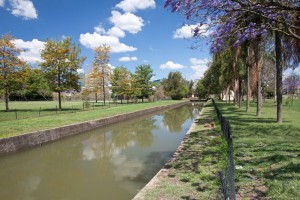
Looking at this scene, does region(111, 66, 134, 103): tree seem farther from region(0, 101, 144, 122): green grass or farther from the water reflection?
the water reflection

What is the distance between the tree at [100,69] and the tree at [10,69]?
48.2 feet

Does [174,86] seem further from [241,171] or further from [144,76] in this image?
[241,171]

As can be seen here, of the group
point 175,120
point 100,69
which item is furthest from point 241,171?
point 100,69

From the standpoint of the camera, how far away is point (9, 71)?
93.0 feet

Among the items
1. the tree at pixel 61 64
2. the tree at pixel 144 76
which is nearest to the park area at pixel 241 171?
the tree at pixel 61 64

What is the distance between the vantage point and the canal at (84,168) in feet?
26.4

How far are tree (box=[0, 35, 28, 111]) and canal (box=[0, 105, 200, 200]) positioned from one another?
1438 cm

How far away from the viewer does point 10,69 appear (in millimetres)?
28359

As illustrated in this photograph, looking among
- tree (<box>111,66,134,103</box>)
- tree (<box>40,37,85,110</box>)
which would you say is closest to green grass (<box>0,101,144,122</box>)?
tree (<box>40,37,85,110</box>)

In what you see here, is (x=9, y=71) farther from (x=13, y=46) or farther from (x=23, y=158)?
(x=23, y=158)

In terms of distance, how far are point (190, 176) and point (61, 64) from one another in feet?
83.5

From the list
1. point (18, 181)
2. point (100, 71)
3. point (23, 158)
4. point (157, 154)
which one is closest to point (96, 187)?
point (18, 181)

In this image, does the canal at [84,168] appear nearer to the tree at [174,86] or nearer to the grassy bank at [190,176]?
the grassy bank at [190,176]

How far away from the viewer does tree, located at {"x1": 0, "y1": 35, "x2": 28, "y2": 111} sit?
27.9 meters
